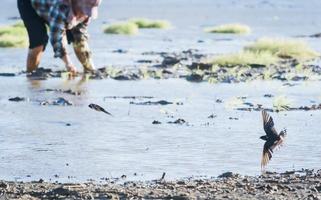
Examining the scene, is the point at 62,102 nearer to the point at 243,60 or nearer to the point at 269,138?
the point at 269,138

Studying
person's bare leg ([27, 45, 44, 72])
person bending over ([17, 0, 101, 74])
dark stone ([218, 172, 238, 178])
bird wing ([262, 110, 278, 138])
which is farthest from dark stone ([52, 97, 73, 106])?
dark stone ([218, 172, 238, 178])

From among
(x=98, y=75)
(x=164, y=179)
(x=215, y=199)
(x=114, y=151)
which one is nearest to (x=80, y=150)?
(x=114, y=151)

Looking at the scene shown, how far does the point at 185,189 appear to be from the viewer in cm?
727

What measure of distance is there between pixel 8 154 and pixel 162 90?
19.5 feet

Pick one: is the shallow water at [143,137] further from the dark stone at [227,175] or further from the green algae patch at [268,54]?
the green algae patch at [268,54]

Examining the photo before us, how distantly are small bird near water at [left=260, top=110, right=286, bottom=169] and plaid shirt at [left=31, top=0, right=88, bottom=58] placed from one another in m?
6.73

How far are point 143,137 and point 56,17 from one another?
522 centimetres

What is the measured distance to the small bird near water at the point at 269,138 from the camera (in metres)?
8.45

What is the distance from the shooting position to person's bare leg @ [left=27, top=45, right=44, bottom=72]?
16.0 meters

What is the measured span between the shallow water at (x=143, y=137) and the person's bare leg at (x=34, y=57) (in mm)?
1299

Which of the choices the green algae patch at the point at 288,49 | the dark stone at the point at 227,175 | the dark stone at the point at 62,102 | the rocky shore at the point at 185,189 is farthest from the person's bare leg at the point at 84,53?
the rocky shore at the point at 185,189

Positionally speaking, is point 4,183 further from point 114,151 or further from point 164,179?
point 114,151

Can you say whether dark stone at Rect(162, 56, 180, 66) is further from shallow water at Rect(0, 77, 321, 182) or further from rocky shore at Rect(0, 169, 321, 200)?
rocky shore at Rect(0, 169, 321, 200)

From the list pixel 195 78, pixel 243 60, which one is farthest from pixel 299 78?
pixel 243 60
